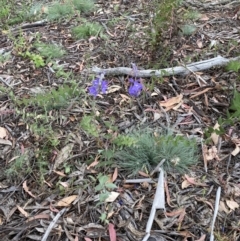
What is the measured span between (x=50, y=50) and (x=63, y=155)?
1281mm

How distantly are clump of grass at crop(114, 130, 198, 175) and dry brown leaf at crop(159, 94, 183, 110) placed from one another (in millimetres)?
431

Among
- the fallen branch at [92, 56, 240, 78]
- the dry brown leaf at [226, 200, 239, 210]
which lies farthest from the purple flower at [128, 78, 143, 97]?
the dry brown leaf at [226, 200, 239, 210]

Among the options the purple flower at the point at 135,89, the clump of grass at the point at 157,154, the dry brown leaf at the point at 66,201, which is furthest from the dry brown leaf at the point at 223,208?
the purple flower at the point at 135,89

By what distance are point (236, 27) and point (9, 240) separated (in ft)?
8.55

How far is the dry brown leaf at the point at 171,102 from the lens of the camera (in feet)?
9.89

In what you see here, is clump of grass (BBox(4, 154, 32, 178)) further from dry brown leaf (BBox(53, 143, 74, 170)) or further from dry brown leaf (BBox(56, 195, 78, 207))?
dry brown leaf (BBox(56, 195, 78, 207))

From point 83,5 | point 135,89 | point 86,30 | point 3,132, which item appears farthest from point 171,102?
point 83,5

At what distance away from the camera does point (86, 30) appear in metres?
3.90

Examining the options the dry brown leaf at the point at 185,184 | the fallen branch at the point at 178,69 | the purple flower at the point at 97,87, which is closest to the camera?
the dry brown leaf at the point at 185,184

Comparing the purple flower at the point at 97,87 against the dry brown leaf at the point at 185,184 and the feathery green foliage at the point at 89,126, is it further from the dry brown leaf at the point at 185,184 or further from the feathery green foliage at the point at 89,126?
the dry brown leaf at the point at 185,184

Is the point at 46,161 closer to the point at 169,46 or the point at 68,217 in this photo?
the point at 68,217

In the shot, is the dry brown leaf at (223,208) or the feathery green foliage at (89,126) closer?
the dry brown leaf at (223,208)

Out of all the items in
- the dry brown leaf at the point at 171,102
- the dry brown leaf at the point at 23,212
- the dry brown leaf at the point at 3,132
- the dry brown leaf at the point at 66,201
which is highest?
the dry brown leaf at the point at 171,102

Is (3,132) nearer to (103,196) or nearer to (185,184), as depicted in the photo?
(103,196)
